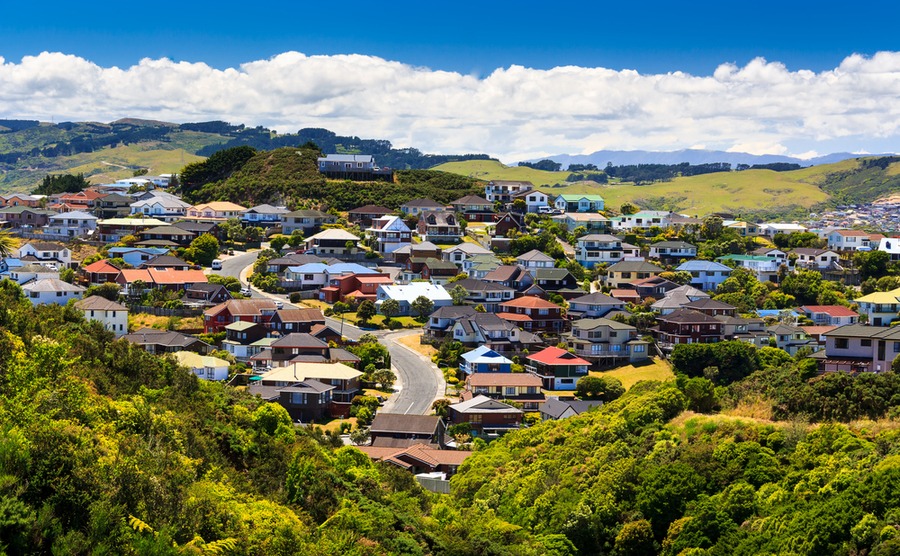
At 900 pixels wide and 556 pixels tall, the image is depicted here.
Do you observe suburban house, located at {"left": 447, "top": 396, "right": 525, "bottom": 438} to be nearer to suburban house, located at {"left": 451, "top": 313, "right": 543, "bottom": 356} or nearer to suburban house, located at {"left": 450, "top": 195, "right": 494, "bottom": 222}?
suburban house, located at {"left": 451, "top": 313, "right": 543, "bottom": 356}

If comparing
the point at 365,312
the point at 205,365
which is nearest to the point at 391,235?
the point at 365,312

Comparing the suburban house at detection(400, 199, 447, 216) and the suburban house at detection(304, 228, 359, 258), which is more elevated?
the suburban house at detection(400, 199, 447, 216)

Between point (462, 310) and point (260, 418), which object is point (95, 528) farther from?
point (462, 310)

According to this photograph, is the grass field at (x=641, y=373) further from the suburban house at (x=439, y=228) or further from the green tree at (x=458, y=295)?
the suburban house at (x=439, y=228)

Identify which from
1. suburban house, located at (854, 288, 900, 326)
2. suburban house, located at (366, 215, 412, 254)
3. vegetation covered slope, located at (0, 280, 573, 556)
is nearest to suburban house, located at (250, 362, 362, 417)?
vegetation covered slope, located at (0, 280, 573, 556)

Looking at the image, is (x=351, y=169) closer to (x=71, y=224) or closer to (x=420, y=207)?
(x=420, y=207)

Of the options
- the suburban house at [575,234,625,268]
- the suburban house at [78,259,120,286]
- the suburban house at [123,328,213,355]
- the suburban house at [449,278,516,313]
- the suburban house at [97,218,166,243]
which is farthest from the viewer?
the suburban house at [575,234,625,268]

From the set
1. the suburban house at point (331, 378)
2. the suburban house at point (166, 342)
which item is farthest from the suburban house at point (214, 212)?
the suburban house at point (331, 378)
